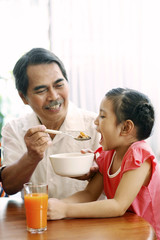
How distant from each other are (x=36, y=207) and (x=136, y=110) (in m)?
0.62

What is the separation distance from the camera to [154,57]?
2.37 meters

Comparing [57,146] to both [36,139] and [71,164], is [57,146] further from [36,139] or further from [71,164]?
[71,164]

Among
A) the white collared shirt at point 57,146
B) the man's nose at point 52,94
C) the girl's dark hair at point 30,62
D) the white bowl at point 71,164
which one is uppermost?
the girl's dark hair at point 30,62

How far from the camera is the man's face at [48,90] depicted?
169cm

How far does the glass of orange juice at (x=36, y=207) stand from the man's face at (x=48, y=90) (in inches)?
27.7

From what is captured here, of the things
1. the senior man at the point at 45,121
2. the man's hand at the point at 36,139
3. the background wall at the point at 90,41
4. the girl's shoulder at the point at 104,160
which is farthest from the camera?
the background wall at the point at 90,41

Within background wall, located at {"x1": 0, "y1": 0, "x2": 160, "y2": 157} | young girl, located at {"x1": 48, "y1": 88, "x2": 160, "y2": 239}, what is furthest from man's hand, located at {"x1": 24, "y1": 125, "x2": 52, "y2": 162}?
background wall, located at {"x1": 0, "y1": 0, "x2": 160, "y2": 157}

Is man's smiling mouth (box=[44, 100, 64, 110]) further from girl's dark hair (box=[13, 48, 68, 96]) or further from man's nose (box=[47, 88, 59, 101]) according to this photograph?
girl's dark hair (box=[13, 48, 68, 96])

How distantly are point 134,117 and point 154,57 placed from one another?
1112 millimetres

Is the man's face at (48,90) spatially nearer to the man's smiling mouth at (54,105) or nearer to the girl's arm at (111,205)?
the man's smiling mouth at (54,105)

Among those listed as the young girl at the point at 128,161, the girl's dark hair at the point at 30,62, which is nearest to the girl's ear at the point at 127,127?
the young girl at the point at 128,161

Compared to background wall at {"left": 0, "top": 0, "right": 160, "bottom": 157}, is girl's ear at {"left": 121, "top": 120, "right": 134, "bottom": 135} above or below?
below

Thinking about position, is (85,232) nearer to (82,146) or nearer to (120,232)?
(120,232)

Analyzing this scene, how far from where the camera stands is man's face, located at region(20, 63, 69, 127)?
1694mm
